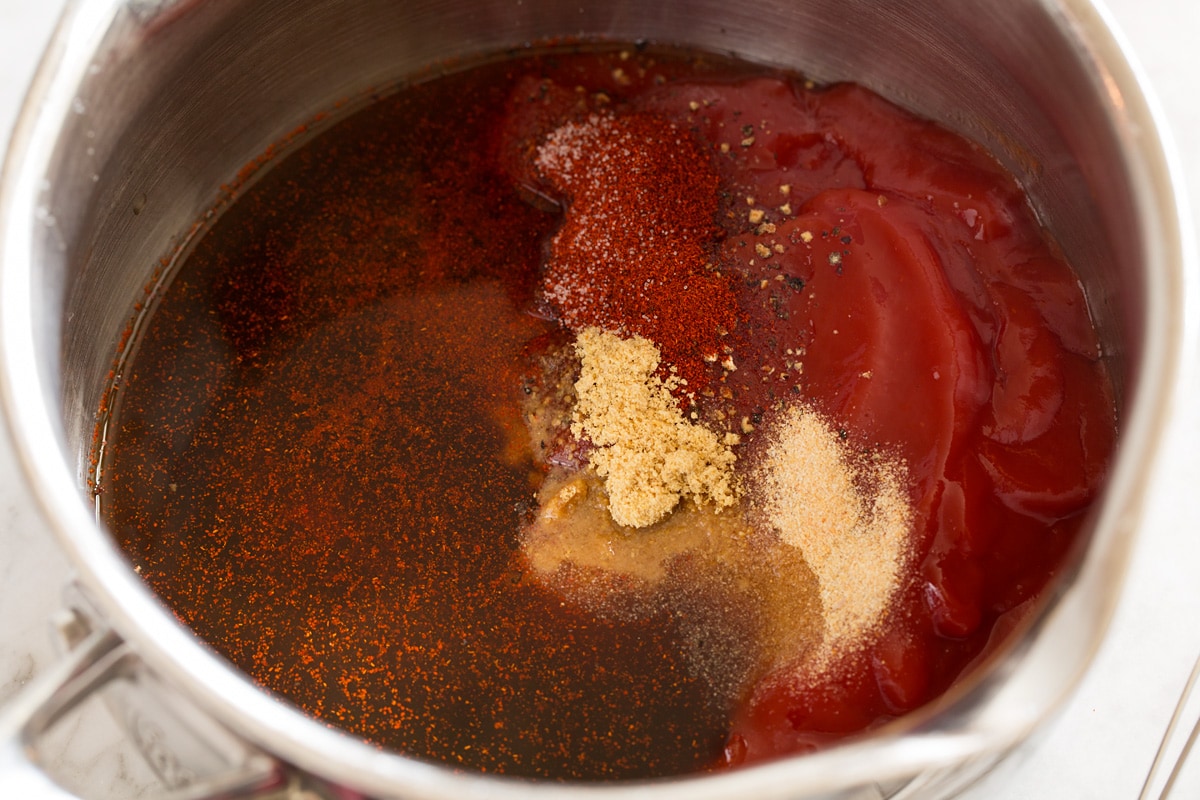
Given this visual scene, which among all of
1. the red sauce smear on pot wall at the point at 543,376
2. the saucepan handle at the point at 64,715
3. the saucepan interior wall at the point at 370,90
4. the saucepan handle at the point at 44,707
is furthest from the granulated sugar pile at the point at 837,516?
the saucepan handle at the point at 44,707

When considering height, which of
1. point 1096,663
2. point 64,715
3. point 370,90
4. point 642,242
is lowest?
point 1096,663

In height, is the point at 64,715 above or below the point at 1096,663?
above

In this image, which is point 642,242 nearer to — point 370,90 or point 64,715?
point 370,90

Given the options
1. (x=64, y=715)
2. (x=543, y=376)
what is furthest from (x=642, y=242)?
(x=64, y=715)

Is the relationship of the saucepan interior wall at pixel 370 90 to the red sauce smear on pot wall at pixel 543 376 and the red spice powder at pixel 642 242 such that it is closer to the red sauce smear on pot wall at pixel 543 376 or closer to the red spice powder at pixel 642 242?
the red sauce smear on pot wall at pixel 543 376

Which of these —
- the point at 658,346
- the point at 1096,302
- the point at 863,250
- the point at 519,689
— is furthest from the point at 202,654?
the point at 1096,302

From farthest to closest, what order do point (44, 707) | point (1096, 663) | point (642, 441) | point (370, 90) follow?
1. point (370, 90)
2. point (642, 441)
3. point (1096, 663)
4. point (44, 707)

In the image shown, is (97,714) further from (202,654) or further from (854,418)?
(854,418)
